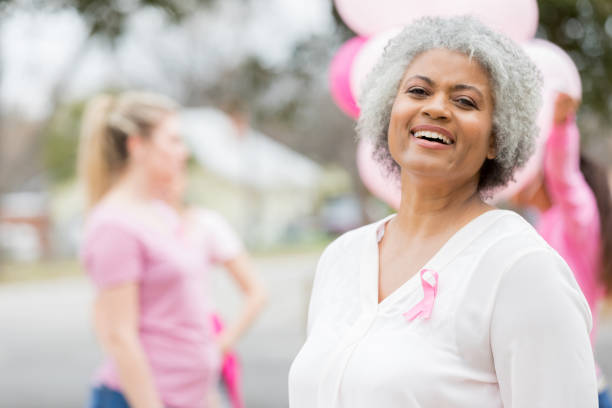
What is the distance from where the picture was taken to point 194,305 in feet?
9.02

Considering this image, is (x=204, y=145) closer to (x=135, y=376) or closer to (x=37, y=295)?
(x=37, y=295)

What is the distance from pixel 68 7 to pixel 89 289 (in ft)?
38.6

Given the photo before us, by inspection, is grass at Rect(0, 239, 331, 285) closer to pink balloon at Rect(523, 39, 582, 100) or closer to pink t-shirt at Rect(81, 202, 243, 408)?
pink t-shirt at Rect(81, 202, 243, 408)

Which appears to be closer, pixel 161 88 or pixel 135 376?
pixel 135 376

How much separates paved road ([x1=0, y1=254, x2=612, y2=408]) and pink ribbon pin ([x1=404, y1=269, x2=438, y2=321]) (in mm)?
5368

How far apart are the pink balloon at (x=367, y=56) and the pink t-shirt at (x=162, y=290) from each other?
0.81 m

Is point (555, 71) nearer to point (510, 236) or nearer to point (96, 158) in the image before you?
point (510, 236)

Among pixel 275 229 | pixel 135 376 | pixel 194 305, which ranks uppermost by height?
pixel 194 305

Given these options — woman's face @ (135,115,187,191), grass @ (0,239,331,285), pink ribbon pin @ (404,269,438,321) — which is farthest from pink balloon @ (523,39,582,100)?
grass @ (0,239,331,285)

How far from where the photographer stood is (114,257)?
2.59 metres

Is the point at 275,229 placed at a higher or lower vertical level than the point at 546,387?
lower

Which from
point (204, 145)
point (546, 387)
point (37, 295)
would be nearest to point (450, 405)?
point (546, 387)

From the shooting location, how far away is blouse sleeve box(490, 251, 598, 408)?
1.25 m

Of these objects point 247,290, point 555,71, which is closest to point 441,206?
point 555,71
